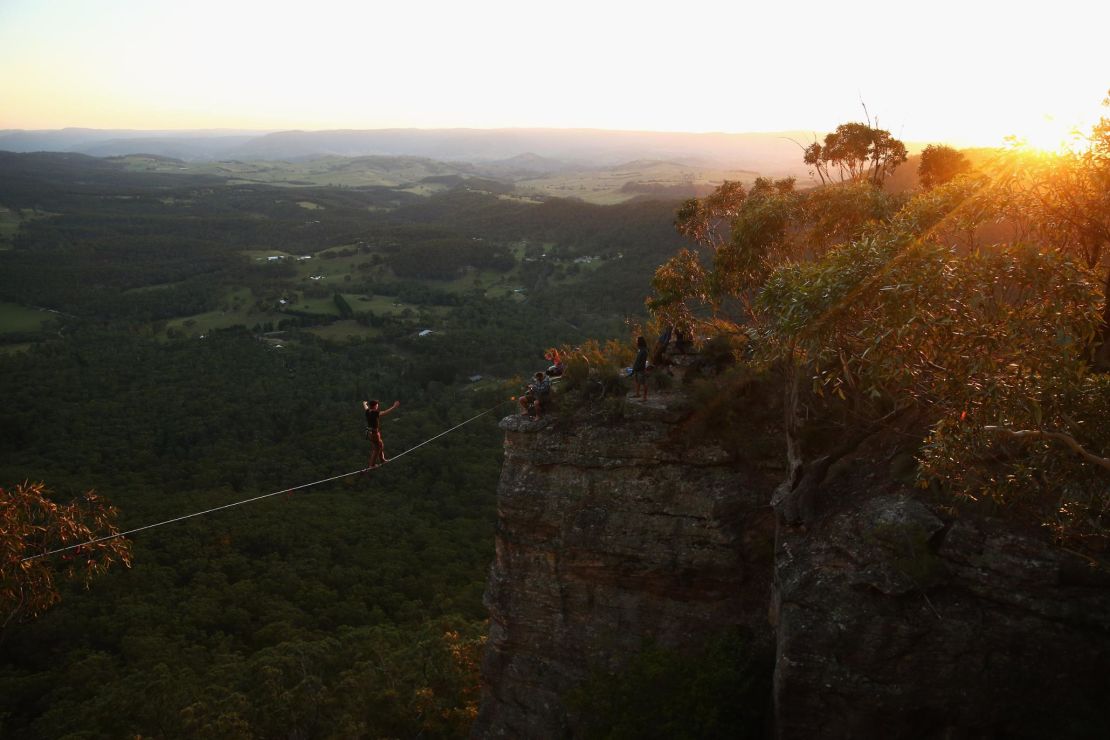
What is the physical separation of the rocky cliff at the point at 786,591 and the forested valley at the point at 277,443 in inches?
196

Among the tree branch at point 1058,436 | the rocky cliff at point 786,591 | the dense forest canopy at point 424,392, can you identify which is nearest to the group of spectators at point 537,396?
the rocky cliff at point 786,591

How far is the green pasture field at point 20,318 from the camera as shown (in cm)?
9562

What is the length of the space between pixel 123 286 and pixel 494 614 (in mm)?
126709

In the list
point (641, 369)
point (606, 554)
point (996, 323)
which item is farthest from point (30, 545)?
point (996, 323)

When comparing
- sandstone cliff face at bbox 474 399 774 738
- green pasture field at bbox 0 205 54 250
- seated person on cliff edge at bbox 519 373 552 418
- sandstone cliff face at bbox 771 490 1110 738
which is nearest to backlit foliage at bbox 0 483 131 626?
sandstone cliff face at bbox 474 399 774 738

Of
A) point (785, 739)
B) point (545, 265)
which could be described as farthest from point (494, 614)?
point (545, 265)

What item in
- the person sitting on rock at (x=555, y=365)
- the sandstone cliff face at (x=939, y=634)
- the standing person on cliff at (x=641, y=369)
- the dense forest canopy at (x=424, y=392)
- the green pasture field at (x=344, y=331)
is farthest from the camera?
the green pasture field at (x=344, y=331)

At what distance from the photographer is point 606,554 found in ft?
49.4

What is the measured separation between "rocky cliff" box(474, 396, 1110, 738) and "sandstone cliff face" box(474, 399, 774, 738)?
0.04 metres

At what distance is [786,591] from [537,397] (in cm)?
711

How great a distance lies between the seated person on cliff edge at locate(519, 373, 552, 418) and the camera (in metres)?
16.0

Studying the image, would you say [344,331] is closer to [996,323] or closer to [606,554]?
[606,554]

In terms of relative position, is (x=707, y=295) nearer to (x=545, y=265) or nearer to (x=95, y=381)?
(x=95, y=381)

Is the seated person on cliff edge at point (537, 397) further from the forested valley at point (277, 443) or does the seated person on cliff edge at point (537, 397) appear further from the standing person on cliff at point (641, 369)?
the forested valley at point (277, 443)
